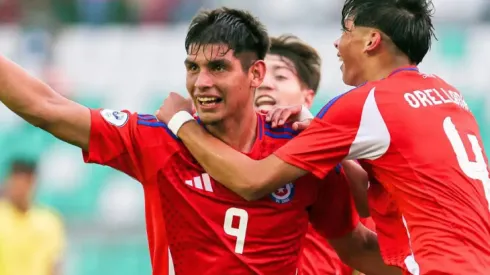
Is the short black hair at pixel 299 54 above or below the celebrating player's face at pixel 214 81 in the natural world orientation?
below

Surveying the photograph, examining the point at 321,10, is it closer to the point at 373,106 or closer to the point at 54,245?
the point at 54,245

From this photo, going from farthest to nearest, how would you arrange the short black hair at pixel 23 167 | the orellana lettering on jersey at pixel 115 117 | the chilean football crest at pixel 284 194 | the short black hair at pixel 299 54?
the short black hair at pixel 23 167
the short black hair at pixel 299 54
the chilean football crest at pixel 284 194
the orellana lettering on jersey at pixel 115 117

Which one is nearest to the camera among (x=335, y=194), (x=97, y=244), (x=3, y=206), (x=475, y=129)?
(x=475, y=129)

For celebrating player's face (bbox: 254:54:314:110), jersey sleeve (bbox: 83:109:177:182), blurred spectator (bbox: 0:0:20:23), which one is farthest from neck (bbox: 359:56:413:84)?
blurred spectator (bbox: 0:0:20:23)

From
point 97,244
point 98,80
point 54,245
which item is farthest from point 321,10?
point 54,245

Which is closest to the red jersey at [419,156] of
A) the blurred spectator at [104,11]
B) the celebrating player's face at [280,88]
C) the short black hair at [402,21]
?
the short black hair at [402,21]

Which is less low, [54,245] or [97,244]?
[54,245]

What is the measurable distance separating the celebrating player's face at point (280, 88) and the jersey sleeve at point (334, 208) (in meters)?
1.16

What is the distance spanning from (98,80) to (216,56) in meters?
9.09

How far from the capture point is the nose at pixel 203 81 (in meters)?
4.78

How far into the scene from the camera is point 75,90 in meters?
13.6

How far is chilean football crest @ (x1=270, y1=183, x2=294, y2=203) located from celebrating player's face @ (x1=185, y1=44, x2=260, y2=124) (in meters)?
0.43

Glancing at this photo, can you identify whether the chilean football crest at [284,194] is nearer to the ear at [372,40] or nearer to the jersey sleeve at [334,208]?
the jersey sleeve at [334,208]

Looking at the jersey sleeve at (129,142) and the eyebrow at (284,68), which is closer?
the jersey sleeve at (129,142)
